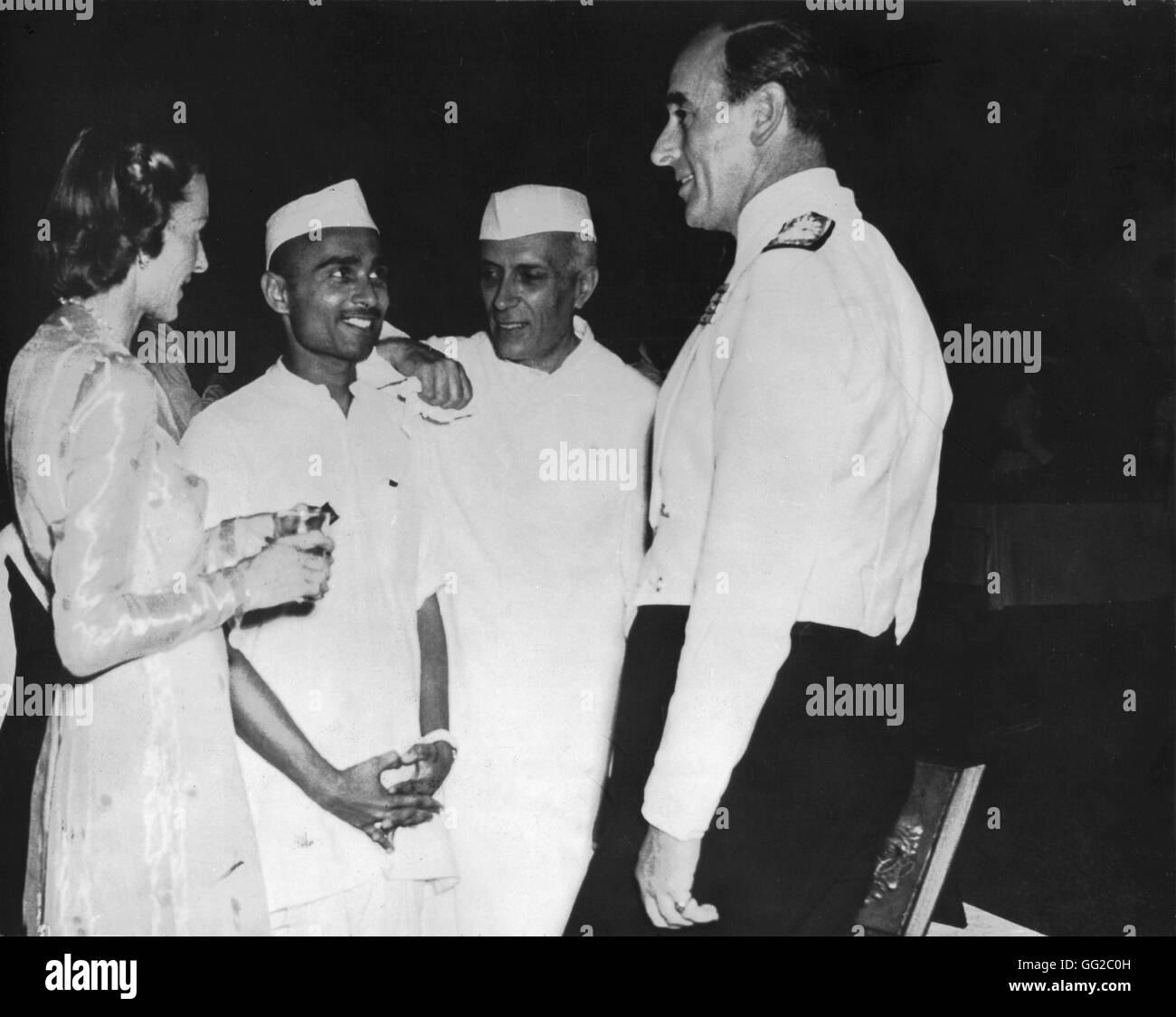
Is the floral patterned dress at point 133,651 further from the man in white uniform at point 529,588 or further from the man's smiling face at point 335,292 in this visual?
the man in white uniform at point 529,588

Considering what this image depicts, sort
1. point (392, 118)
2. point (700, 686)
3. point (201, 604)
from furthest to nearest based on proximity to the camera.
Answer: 1. point (392, 118)
2. point (201, 604)
3. point (700, 686)

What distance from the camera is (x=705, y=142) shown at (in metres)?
2.67

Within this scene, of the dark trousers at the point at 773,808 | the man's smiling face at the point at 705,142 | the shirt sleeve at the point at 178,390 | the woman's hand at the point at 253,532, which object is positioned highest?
the man's smiling face at the point at 705,142

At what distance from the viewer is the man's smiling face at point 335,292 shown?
269 centimetres

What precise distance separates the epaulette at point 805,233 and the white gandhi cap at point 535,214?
1.52ft

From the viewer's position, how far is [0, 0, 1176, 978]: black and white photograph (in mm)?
2609

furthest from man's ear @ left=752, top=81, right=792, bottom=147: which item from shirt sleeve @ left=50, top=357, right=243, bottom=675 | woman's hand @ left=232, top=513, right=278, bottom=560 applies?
shirt sleeve @ left=50, top=357, right=243, bottom=675

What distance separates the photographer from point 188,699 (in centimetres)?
263

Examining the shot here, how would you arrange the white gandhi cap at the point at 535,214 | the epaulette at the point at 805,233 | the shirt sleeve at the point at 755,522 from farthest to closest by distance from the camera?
1. the white gandhi cap at the point at 535,214
2. the epaulette at the point at 805,233
3. the shirt sleeve at the point at 755,522

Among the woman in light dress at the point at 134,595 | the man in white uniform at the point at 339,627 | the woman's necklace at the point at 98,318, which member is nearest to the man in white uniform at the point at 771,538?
the man in white uniform at the point at 339,627

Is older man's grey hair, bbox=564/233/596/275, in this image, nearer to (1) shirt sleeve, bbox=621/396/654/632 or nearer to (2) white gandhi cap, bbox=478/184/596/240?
(2) white gandhi cap, bbox=478/184/596/240

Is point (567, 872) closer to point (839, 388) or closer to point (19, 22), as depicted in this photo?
point (839, 388)
